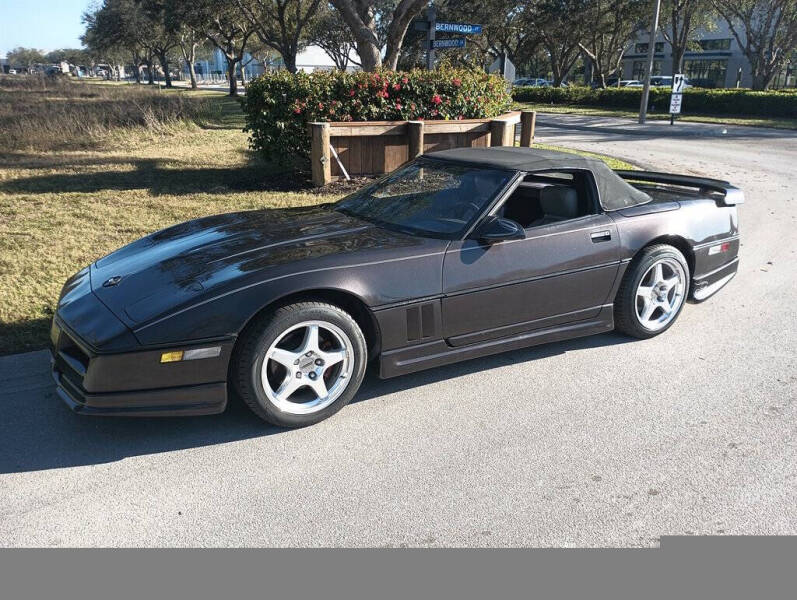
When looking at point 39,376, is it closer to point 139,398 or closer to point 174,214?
point 139,398

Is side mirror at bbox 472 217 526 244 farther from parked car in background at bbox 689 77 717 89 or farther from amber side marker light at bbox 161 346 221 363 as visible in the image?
parked car in background at bbox 689 77 717 89

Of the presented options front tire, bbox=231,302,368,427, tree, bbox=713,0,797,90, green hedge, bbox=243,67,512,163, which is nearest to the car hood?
front tire, bbox=231,302,368,427

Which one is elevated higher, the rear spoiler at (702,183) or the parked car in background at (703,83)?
the rear spoiler at (702,183)

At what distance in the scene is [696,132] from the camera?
914 inches

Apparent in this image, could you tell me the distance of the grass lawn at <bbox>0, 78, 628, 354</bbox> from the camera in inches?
224

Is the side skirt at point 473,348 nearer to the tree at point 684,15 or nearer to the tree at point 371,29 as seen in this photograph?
the tree at point 371,29

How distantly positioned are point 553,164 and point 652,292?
1210mm

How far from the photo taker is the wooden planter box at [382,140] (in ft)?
31.9

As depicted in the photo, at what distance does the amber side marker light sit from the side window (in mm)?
2214

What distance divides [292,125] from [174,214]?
2543 millimetres

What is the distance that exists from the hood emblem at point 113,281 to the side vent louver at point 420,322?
1.67m

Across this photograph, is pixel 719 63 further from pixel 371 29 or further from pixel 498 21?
pixel 371 29

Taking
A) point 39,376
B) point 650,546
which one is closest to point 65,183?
point 39,376

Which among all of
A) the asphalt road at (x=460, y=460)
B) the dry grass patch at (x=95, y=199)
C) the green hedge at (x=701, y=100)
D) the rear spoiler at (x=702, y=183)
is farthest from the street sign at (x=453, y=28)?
the green hedge at (x=701, y=100)
